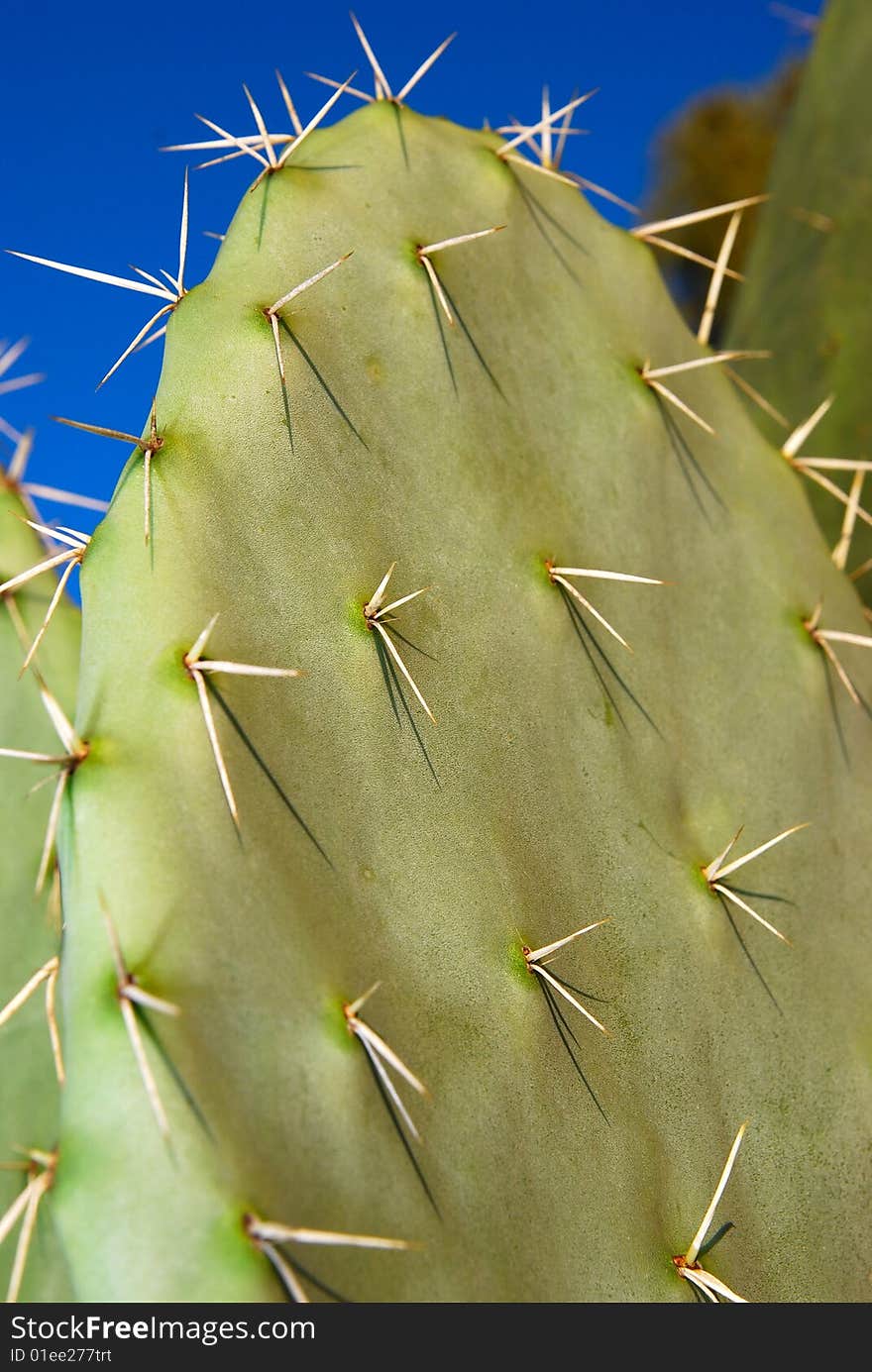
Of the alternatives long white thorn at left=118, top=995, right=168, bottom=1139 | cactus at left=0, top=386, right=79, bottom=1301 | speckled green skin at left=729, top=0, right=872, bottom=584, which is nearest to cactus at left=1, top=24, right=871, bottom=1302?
long white thorn at left=118, top=995, right=168, bottom=1139

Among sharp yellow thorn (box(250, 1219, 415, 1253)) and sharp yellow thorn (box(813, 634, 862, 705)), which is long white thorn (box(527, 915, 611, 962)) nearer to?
sharp yellow thorn (box(250, 1219, 415, 1253))

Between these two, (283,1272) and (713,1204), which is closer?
(283,1272)

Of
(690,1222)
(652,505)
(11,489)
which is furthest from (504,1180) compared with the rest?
(11,489)

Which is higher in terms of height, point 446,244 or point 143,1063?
point 446,244

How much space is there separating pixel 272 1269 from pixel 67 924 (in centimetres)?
21

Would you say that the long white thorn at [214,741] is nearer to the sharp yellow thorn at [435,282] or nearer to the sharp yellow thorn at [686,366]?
the sharp yellow thorn at [435,282]

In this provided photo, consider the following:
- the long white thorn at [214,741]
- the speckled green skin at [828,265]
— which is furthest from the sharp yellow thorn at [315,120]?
the speckled green skin at [828,265]

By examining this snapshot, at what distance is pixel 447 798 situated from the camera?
0.88 meters

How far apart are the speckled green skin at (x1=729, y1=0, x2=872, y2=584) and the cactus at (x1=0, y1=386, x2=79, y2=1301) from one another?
4.52 feet

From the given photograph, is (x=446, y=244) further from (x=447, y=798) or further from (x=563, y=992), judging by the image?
(x=563, y=992)

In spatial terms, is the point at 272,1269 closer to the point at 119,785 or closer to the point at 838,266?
the point at 119,785

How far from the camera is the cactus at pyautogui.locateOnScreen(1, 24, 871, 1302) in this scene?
68 centimetres

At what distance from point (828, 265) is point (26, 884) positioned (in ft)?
5.60

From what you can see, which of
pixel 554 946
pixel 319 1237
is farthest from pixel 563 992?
pixel 319 1237
